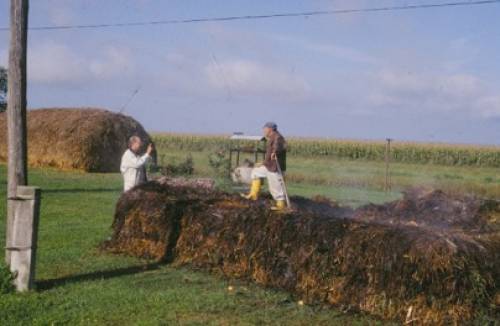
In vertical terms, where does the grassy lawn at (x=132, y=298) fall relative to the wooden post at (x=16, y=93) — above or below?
below

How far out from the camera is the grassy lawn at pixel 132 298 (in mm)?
7223

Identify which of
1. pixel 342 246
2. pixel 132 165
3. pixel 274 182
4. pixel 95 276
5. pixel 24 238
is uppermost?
pixel 132 165

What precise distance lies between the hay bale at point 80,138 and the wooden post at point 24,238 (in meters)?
21.7

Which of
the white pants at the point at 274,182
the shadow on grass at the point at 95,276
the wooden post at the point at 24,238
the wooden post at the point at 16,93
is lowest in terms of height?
the shadow on grass at the point at 95,276

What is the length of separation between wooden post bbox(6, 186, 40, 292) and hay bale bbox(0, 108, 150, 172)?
71.1 feet

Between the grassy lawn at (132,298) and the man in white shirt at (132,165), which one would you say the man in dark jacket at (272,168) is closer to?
the man in white shirt at (132,165)

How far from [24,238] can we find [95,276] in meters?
1.24

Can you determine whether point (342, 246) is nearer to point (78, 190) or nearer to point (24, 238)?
point (24, 238)

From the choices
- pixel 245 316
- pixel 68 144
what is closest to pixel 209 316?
pixel 245 316

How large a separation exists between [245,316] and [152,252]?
330 cm

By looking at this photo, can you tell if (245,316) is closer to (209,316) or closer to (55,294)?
(209,316)

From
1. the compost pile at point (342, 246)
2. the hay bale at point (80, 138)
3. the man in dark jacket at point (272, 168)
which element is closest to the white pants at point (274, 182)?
the man in dark jacket at point (272, 168)

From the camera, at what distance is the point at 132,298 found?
26.2ft

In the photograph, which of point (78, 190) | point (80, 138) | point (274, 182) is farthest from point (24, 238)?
point (80, 138)
